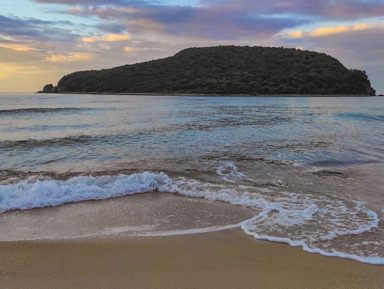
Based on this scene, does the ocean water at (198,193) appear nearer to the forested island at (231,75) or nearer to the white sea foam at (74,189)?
the white sea foam at (74,189)

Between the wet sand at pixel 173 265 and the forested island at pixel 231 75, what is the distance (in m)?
102

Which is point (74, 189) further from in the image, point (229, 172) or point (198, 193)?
point (229, 172)

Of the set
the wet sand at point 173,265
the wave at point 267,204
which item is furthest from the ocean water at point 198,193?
the wet sand at point 173,265

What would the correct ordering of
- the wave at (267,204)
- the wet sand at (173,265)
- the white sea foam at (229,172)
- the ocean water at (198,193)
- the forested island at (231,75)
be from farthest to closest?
the forested island at (231,75)
the white sea foam at (229,172)
the ocean water at (198,193)
the wave at (267,204)
the wet sand at (173,265)

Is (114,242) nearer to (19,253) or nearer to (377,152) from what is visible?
(19,253)

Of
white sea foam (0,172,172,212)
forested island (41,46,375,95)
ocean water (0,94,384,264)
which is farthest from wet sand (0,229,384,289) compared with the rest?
forested island (41,46,375,95)

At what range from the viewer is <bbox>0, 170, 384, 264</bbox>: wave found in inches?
177

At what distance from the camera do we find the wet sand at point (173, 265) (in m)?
3.44

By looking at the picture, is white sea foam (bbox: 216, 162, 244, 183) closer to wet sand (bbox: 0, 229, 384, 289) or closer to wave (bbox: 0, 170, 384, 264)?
wave (bbox: 0, 170, 384, 264)

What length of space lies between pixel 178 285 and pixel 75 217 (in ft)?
9.19

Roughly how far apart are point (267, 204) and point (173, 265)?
110 inches

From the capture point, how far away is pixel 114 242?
4.43 meters

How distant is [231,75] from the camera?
120 metres

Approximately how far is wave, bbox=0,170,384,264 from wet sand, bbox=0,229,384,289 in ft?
1.19
